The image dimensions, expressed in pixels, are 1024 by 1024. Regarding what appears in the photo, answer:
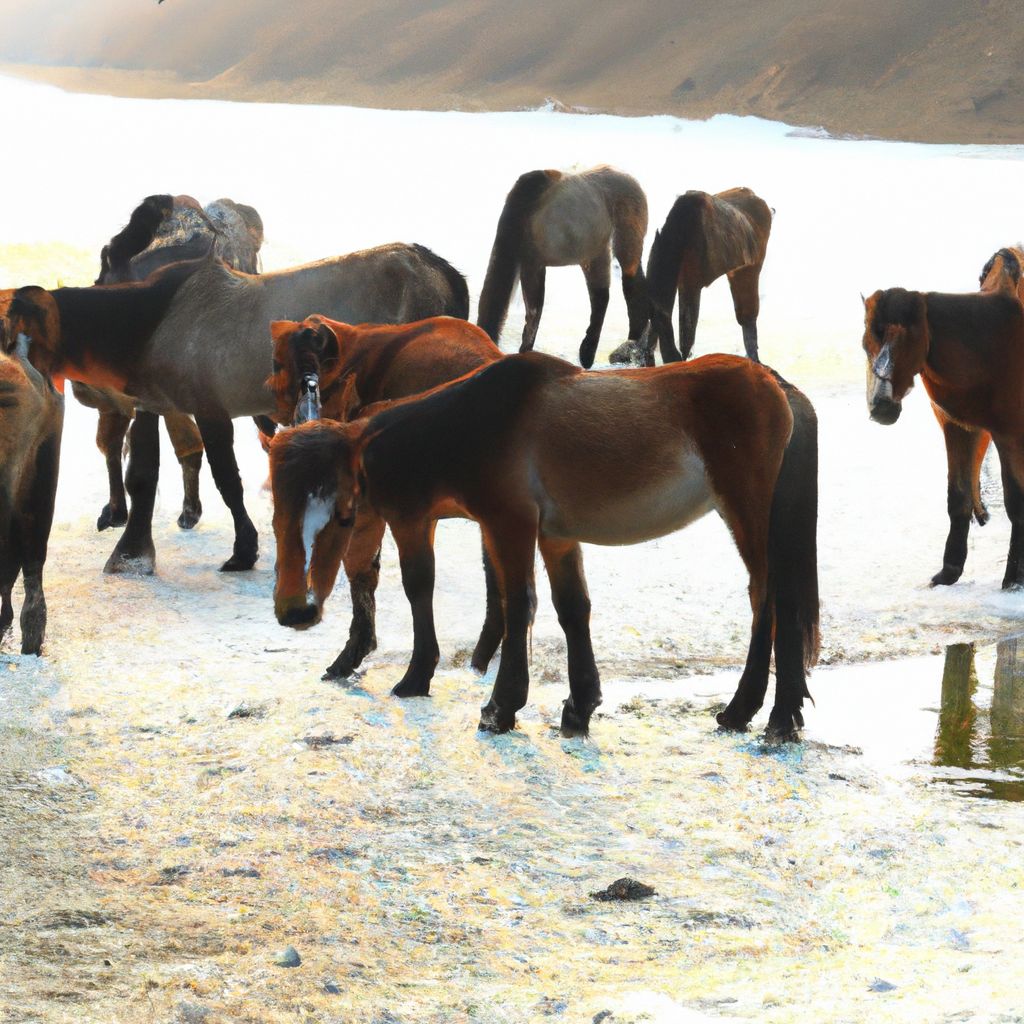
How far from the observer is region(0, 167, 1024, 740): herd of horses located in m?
5.16

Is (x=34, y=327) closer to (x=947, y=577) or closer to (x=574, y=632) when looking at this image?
(x=574, y=632)

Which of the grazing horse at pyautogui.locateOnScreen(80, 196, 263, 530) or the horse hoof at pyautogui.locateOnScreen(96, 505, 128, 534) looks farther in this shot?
the horse hoof at pyautogui.locateOnScreen(96, 505, 128, 534)

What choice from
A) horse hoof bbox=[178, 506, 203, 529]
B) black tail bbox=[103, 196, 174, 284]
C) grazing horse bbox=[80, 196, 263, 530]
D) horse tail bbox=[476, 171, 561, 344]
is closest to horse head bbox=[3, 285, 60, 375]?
grazing horse bbox=[80, 196, 263, 530]

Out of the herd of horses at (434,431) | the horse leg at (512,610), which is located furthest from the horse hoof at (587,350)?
the horse leg at (512,610)

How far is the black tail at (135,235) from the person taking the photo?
948cm

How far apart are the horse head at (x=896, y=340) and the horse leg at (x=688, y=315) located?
4.78 m

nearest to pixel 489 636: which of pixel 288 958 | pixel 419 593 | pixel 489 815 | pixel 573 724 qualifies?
pixel 419 593

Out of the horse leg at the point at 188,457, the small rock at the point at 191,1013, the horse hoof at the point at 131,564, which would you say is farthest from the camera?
the horse leg at the point at 188,457

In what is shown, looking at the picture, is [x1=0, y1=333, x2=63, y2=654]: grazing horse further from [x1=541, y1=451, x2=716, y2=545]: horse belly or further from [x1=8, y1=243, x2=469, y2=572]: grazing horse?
[x1=541, y1=451, x2=716, y2=545]: horse belly

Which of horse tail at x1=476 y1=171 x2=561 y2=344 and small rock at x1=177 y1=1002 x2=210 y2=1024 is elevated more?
horse tail at x1=476 y1=171 x2=561 y2=344

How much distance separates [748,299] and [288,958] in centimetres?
1016

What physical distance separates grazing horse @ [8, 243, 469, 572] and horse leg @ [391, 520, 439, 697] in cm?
266

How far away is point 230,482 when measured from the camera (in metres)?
8.09

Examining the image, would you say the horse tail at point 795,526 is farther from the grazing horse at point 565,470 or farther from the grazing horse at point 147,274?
the grazing horse at point 147,274
